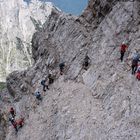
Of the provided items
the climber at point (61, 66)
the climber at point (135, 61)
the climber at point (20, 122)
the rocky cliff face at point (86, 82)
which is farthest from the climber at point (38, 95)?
the climber at point (135, 61)

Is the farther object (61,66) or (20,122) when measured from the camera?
(61,66)

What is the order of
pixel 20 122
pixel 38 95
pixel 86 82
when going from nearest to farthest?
pixel 86 82, pixel 20 122, pixel 38 95

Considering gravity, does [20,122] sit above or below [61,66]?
below

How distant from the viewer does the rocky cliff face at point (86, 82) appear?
40.8m

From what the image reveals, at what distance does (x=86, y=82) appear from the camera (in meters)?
52.8

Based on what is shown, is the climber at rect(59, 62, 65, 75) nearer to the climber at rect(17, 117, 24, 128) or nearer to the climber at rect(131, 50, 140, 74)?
A: the climber at rect(17, 117, 24, 128)

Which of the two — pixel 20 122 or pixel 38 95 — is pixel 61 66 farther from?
pixel 20 122

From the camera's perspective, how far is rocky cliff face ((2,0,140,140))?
40.8m

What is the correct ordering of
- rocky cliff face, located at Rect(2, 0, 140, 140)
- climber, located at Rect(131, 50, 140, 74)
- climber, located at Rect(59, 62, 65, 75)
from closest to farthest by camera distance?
rocky cliff face, located at Rect(2, 0, 140, 140)
climber, located at Rect(131, 50, 140, 74)
climber, located at Rect(59, 62, 65, 75)

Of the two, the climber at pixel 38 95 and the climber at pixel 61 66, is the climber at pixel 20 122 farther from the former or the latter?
the climber at pixel 61 66

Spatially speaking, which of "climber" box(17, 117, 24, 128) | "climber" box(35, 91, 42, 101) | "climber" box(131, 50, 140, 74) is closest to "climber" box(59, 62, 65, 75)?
"climber" box(35, 91, 42, 101)

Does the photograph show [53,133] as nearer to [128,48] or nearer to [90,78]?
[90,78]

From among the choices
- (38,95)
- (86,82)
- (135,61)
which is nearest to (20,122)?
(38,95)

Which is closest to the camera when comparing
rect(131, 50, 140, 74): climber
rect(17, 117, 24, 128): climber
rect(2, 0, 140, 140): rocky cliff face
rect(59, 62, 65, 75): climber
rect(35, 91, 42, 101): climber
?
rect(2, 0, 140, 140): rocky cliff face
